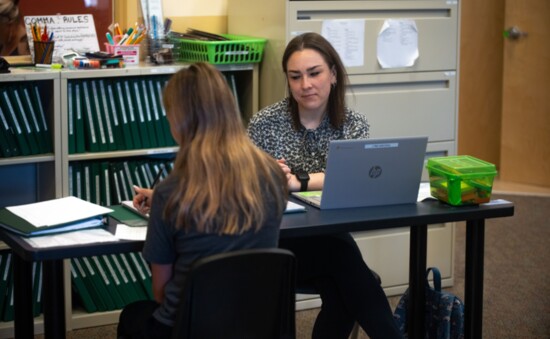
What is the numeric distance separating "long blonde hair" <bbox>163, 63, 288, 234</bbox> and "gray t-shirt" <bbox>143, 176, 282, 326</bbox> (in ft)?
0.08

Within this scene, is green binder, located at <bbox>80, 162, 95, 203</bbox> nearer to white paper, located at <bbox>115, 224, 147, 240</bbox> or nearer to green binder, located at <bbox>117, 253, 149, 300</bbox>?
green binder, located at <bbox>117, 253, 149, 300</bbox>

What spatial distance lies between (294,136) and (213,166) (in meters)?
1.03

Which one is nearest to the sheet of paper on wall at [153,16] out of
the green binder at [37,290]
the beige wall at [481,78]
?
the green binder at [37,290]

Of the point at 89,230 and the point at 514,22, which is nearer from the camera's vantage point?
the point at 89,230

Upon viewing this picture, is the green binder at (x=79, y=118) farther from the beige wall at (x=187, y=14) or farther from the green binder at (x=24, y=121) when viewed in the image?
the beige wall at (x=187, y=14)

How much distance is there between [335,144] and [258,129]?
66 centimetres

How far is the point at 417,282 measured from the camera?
9.44 ft

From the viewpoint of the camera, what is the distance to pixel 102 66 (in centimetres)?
333

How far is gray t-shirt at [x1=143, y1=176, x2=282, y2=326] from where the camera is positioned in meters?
2.07

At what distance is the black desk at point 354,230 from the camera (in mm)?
2197

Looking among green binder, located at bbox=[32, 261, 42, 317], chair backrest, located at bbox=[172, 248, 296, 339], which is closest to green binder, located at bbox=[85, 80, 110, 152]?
green binder, located at bbox=[32, 261, 42, 317]

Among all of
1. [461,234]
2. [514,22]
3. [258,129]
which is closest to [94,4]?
[258,129]

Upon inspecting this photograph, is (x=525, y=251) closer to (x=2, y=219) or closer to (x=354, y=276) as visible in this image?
(x=354, y=276)

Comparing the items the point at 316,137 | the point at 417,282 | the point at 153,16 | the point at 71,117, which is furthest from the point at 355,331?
the point at 153,16
